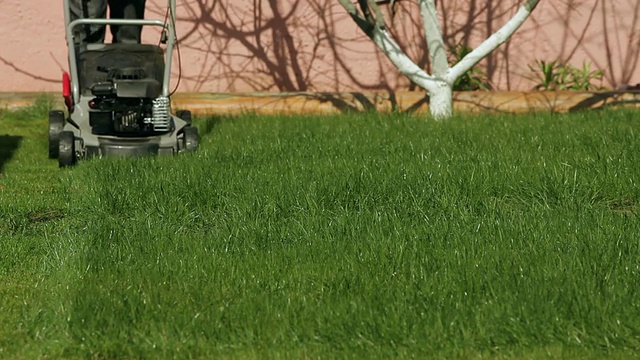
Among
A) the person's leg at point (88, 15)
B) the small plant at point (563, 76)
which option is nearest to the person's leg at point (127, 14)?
the person's leg at point (88, 15)

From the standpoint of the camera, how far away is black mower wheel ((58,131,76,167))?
25.1 feet

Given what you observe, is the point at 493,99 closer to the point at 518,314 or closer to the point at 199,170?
the point at 199,170

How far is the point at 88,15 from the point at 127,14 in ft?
1.05

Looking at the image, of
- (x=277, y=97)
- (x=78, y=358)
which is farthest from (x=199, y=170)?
(x=277, y=97)

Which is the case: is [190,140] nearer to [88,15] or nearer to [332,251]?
[88,15]

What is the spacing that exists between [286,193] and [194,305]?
196 centimetres

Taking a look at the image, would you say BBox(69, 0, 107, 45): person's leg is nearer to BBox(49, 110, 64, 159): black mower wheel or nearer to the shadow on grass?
BBox(49, 110, 64, 159): black mower wheel

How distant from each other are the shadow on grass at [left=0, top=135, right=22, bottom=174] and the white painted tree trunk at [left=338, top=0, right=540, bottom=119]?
2.97m

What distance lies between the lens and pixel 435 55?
9953 mm

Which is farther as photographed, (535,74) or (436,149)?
(535,74)

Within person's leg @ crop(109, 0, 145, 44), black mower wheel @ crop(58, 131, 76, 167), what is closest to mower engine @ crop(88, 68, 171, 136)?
black mower wheel @ crop(58, 131, 76, 167)

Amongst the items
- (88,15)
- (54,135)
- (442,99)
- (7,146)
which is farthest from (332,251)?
(442,99)

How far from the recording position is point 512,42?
11734 mm

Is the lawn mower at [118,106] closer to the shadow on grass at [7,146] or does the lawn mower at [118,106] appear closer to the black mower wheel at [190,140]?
the black mower wheel at [190,140]
